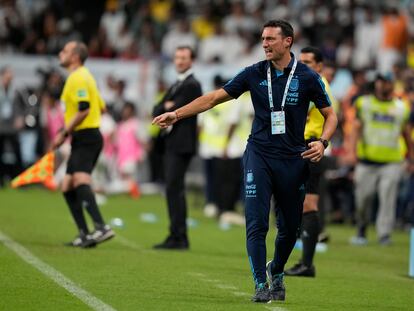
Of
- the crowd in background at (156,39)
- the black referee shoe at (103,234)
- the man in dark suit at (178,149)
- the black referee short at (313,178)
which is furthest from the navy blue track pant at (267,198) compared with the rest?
the crowd in background at (156,39)

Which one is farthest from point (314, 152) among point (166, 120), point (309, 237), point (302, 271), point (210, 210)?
point (210, 210)

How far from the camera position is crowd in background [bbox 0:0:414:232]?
24250 mm

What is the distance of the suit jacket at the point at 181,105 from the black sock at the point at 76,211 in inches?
51.2

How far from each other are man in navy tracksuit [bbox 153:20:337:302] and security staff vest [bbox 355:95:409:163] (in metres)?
6.72

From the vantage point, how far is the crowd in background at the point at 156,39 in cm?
2425

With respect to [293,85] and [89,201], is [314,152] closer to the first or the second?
[293,85]

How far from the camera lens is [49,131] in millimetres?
24609

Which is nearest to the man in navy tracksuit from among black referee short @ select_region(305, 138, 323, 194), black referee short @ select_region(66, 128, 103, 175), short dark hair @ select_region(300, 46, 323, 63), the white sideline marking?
the white sideline marking

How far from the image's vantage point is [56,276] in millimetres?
10797

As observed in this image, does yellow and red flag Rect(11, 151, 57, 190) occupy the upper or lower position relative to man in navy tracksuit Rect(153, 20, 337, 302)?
lower

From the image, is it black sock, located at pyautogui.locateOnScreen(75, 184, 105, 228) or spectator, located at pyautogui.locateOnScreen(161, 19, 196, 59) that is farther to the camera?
spectator, located at pyautogui.locateOnScreen(161, 19, 196, 59)

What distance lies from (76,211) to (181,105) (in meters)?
1.74

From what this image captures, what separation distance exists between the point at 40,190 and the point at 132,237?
8.89 m

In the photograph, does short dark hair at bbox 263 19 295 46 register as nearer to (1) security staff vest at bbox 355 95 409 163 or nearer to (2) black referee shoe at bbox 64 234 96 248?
(2) black referee shoe at bbox 64 234 96 248
